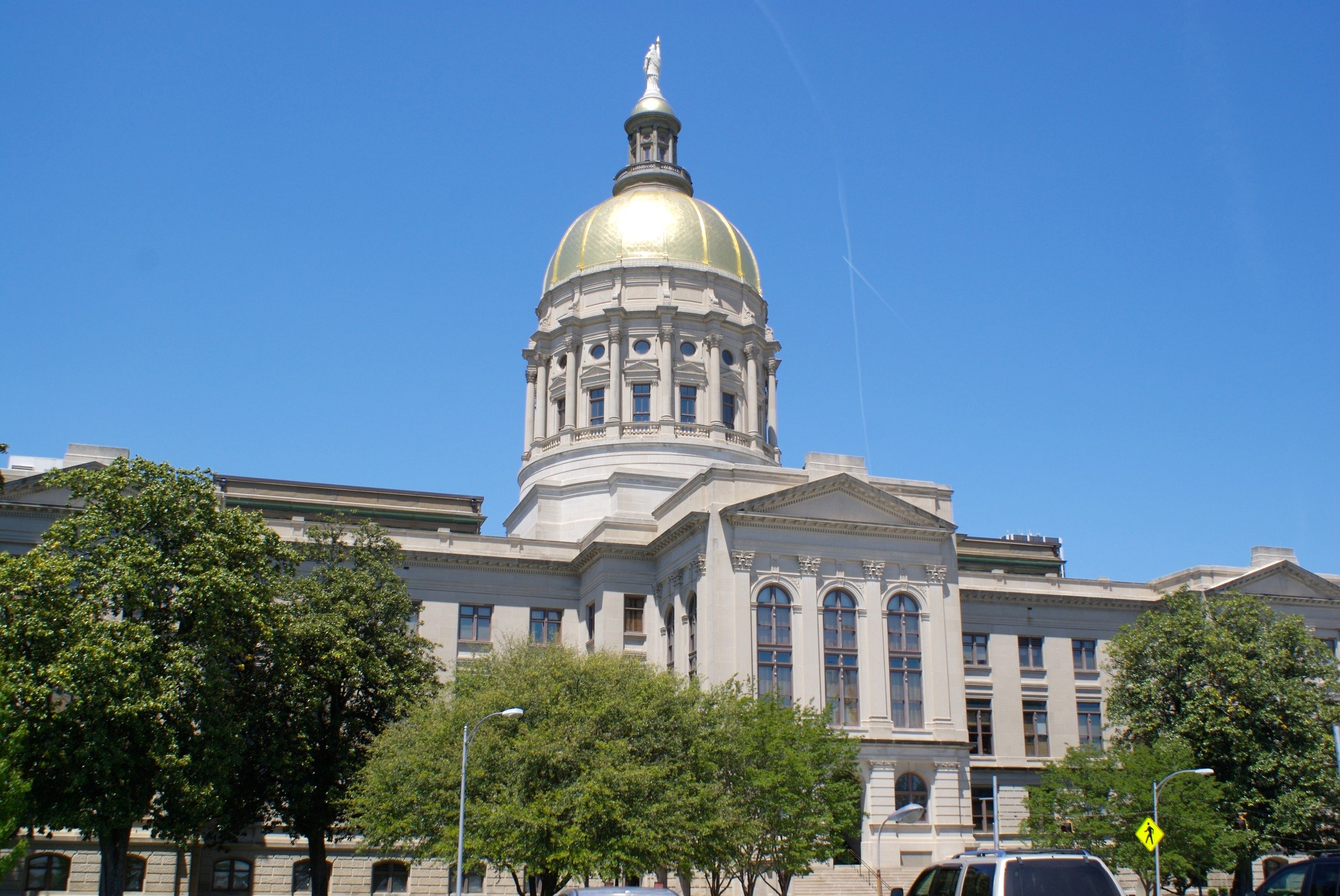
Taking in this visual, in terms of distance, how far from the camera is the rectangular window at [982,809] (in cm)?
6506

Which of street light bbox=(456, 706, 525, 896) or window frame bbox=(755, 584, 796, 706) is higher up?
window frame bbox=(755, 584, 796, 706)

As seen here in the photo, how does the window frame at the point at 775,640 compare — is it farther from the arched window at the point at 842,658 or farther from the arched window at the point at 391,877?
the arched window at the point at 391,877

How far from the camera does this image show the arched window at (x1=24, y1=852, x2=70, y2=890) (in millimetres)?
54688

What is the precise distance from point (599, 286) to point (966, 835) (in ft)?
134

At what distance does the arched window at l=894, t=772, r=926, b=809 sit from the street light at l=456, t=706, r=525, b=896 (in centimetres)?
2146

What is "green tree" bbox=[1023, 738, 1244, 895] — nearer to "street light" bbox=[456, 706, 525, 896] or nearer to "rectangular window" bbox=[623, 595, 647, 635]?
"rectangular window" bbox=[623, 595, 647, 635]

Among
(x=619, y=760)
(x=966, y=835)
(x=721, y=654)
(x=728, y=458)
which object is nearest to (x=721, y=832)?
(x=619, y=760)

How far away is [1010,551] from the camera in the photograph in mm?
85750

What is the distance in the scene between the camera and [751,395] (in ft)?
265

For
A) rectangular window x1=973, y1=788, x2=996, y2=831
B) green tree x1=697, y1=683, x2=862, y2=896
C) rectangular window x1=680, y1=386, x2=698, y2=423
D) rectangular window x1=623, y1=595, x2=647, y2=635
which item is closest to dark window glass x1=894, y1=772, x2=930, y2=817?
green tree x1=697, y1=683, x2=862, y2=896

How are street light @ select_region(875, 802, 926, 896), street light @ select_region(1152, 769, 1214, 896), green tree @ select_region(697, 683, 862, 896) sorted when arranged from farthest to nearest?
1. street light @ select_region(875, 802, 926, 896)
2. street light @ select_region(1152, 769, 1214, 896)
3. green tree @ select_region(697, 683, 862, 896)

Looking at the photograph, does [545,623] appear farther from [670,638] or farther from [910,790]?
[910,790]

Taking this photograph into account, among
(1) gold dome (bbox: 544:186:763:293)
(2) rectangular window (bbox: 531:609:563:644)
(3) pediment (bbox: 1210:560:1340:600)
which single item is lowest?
(2) rectangular window (bbox: 531:609:563:644)

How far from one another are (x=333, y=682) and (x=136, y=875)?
1498 cm
